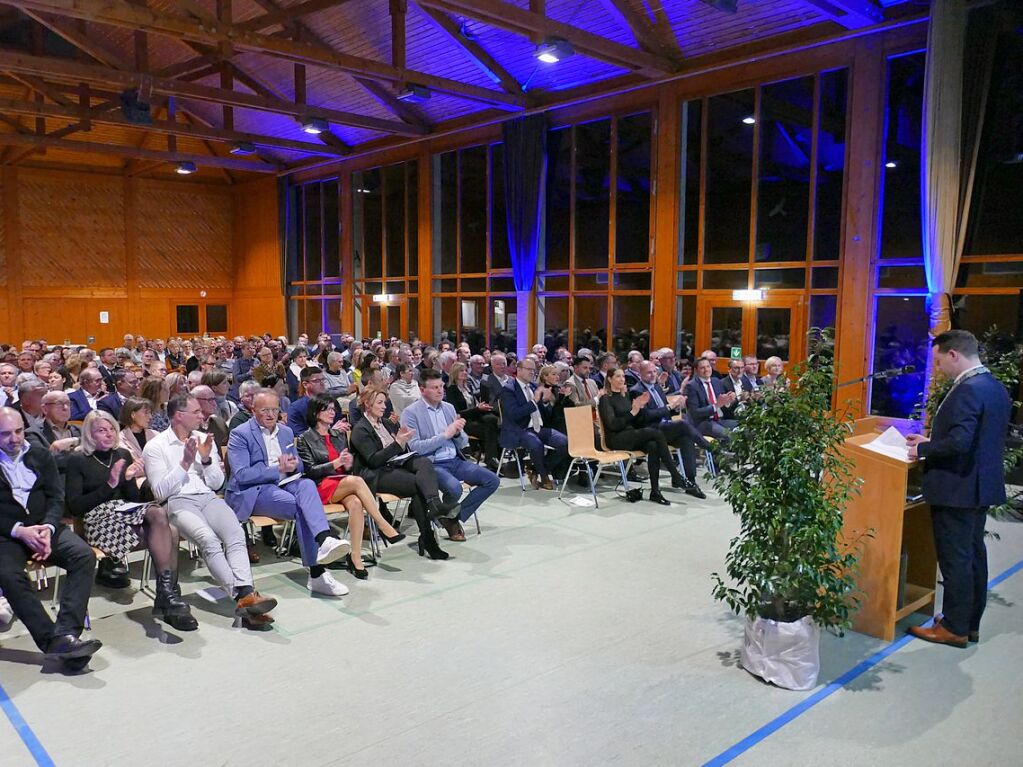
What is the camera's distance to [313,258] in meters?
19.2

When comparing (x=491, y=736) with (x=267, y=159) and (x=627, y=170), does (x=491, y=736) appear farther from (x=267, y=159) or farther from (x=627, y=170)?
(x=267, y=159)

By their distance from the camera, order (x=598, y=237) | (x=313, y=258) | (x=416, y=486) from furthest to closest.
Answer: (x=313, y=258) → (x=598, y=237) → (x=416, y=486)

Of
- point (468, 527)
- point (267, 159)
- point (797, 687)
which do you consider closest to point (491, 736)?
point (797, 687)

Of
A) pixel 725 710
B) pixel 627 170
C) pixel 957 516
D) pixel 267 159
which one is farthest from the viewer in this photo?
pixel 267 159

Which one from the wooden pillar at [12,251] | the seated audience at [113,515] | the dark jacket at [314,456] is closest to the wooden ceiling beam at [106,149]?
the wooden pillar at [12,251]

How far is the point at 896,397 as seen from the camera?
980 centimetres

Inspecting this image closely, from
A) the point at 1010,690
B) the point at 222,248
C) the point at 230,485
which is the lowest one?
the point at 1010,690

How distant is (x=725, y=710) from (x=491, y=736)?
3.34 ft

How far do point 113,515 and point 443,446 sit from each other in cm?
224

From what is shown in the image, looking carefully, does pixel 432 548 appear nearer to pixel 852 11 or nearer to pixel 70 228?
pixel 852 11

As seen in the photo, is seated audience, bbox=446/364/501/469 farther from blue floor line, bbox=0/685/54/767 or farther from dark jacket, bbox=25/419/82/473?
blue floor line, bbox=0/685/54/767

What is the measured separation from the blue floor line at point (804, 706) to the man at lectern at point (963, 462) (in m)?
0.41

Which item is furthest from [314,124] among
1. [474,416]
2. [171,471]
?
[171,471]

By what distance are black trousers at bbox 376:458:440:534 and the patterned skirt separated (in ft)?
5.16
